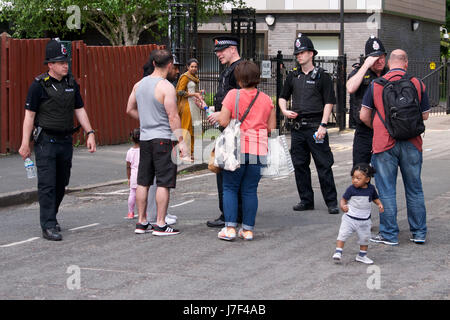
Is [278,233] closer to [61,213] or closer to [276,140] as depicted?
[276,140]

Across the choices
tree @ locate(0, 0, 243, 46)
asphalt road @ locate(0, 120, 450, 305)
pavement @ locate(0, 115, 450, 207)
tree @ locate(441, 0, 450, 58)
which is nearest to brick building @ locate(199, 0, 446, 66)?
tree @ locate(0, 0, 243, 46)

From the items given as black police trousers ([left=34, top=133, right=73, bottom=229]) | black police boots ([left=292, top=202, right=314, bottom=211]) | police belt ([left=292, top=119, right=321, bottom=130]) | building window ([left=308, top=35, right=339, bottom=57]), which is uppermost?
building window ([left=308, top=35, right=339, bottom=57])

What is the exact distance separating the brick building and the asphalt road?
2120 centimetres

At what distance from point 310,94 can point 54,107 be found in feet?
10.0

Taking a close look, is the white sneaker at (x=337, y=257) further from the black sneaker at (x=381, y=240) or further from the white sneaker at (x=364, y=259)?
the black sneaker at (x=381, y=240)

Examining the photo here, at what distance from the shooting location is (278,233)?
345 inches

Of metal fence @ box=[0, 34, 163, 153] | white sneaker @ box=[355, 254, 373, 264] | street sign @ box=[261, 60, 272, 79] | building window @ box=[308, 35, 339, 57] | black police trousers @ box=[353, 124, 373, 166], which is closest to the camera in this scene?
white sneaker @ box=[355, 254, 373, 264]

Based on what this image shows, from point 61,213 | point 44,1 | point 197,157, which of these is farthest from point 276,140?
point 44,1

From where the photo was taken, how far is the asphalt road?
→ 639 cm

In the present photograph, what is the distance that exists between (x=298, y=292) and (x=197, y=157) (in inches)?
369

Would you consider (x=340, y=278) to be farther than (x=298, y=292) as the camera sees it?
Yes

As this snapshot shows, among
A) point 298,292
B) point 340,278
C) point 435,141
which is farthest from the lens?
point 435,141

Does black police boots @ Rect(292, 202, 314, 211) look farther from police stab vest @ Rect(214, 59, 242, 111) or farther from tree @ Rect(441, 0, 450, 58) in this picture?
tree @ Rect(441, 0, 450, 58)

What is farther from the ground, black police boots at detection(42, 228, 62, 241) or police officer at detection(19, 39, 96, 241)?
police officer at detection(19, 39, 96, 241)
